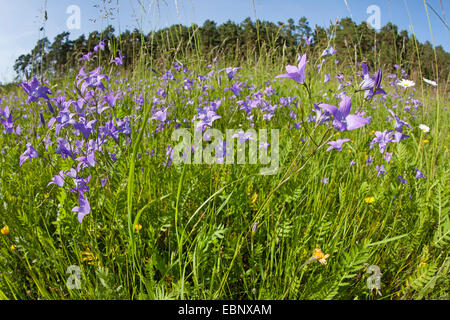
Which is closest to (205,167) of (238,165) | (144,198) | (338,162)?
(238,165)

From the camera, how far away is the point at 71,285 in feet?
3.03

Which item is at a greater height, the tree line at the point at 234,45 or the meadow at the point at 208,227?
the tree line at the point at 234,45

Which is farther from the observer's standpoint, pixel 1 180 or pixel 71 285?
pixel 1 180

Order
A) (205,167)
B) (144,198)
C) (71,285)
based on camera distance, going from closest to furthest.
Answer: (71,285) < (144,198) < (205,167)

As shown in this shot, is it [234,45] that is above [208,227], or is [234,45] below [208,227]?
above

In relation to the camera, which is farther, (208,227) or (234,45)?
(234,45)

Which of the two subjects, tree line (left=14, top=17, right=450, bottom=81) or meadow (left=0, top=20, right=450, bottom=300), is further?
tree line (left=14, top=17, right=450, bottom=81)

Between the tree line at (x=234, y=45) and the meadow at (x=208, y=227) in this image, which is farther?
the tree line at (x=234, y=45)

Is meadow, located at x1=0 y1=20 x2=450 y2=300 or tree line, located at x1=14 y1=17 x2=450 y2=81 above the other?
tree line, located at x1=14 y1=17 x2=450 y2=81

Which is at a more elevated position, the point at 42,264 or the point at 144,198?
the point at 144,198
